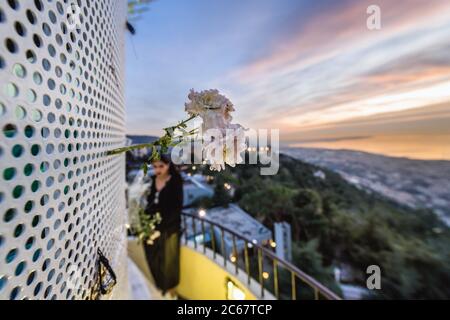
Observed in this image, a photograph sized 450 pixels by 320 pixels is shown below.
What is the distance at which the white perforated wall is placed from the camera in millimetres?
443

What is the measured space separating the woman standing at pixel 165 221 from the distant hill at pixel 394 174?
2.79m

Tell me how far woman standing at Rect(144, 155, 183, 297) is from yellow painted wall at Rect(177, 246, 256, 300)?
0.73 ft

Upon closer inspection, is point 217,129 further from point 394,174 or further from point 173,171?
point 394,174

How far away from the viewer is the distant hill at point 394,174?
9.77 ft

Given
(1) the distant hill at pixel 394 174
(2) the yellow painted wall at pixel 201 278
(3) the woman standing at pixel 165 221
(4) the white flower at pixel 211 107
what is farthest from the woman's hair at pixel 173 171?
(1) the distant hill at pixel 394 174

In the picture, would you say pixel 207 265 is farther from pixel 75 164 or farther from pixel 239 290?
pixel 75 164

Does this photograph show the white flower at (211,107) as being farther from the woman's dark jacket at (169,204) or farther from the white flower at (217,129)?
the woman's dark jacket at (169,204)

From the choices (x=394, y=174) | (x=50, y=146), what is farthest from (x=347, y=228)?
(x=50, y=146)

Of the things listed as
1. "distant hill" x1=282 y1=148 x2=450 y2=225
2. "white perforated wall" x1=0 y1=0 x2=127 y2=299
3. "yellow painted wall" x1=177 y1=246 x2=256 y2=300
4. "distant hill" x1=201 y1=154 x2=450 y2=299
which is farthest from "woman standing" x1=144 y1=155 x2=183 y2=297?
"distant hill" x1=282 y1=148 x2=450 y2=225

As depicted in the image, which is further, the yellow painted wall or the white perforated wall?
the yellow painted wall

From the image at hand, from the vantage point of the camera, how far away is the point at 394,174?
374cm

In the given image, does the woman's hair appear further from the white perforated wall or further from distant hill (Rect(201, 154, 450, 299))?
the white perforated wall

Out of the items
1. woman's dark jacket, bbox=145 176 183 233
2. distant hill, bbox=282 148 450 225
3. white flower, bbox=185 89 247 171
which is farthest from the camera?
woman's dark jacket, bbox=145 176 183 233

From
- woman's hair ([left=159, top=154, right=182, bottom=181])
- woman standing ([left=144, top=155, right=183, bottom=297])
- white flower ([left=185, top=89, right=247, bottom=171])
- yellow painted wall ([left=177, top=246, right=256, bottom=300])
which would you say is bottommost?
yellow painted wall ([left=177, top=246, right=256, bottom=300])
